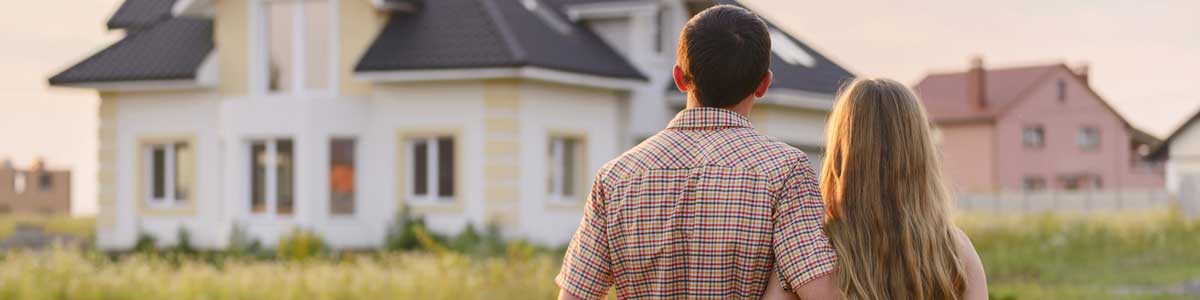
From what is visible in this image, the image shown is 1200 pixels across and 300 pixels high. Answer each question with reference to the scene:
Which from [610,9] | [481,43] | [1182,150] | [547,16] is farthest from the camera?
[1182,150]

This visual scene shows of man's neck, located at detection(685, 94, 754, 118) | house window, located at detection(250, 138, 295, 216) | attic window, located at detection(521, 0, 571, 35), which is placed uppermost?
attic window, located at detection(521, 0, 571, 35)

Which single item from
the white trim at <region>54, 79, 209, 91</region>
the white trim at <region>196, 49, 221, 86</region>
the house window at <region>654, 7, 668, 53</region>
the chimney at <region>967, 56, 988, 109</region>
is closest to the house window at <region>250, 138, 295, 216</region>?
the white trim at <region>196, 49, 221, 86</region>

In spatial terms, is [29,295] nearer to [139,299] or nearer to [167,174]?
[139,299]

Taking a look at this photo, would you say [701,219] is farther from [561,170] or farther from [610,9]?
[610,9]

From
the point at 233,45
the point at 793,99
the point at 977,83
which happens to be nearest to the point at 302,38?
the point at 233,45

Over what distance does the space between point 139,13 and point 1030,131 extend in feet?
107

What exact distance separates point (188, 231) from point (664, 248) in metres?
22.4

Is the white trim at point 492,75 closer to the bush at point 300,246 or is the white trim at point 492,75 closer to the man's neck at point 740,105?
the bush at point 300,246

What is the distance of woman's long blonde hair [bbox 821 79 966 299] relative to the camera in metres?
4.05

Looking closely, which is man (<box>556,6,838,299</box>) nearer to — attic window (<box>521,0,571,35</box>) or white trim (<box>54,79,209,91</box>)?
attic window (<box>521,0,571,35</box>)

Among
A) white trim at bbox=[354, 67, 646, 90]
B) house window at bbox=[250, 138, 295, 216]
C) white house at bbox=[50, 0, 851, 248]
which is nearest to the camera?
white trim at bbox=[354, 67, 646, 90]

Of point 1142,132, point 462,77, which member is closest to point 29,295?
point 462,77

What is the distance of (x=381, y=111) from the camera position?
2344 cm

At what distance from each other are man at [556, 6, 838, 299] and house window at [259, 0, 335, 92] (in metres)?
20.3
